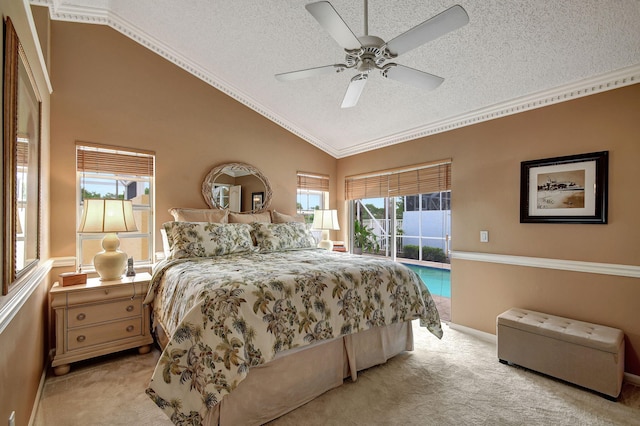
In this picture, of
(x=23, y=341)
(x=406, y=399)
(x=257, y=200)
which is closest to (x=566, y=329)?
(x=406, y=399)

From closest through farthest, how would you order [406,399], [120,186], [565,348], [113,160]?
1. [406,399]
2. [565,348]
3. [113,160]
4. [120,186]

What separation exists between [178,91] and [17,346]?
2992 millimetres

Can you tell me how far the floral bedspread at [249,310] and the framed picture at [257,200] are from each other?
4.27 feet

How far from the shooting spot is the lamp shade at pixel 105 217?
8.61ft

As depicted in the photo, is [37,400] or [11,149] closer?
[11,149]

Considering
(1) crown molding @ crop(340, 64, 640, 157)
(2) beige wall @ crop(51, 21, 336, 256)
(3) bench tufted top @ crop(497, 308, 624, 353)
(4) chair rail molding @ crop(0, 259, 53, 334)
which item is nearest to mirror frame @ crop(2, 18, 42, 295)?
(4) chair rail molding @ crop(0, 259, 53, 334)

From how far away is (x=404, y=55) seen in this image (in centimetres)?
275

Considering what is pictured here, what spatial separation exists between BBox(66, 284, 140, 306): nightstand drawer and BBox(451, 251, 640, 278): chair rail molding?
3.45 meters

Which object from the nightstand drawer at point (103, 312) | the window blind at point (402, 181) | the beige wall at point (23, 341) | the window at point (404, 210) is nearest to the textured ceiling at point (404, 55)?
the window blind at point (402, 181)

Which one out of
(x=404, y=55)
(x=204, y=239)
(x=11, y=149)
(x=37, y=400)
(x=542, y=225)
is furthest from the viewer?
(x=204, y=239)

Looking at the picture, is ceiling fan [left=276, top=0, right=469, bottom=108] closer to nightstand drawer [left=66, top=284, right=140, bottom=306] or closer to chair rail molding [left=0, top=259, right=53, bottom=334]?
chair rail molding [left=0, top=259, right=53, bottom=334]

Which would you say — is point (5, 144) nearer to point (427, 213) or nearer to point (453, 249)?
point (453, 249)

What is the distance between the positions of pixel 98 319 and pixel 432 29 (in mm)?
3346

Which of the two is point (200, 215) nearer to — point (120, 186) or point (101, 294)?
point (120, 186)
